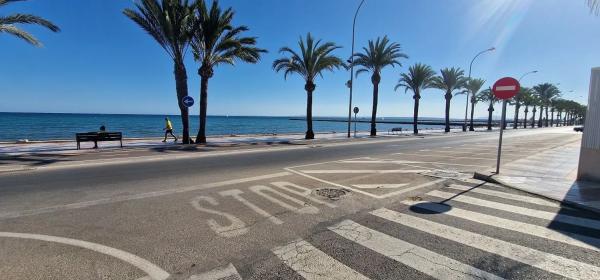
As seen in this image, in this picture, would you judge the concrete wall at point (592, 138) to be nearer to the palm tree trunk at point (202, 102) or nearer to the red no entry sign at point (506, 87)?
the red no entry sign at point (506, 87)

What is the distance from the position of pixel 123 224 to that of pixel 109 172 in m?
5.20

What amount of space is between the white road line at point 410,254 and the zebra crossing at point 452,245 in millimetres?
10

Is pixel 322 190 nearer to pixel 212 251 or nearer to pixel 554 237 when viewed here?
pixel 212 251

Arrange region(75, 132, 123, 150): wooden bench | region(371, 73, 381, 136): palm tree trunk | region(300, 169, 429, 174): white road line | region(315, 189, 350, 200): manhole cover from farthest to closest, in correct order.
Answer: region(371, 73, 381, 136): palm tree trunk, region(75, 132, 123, 150): wooden bench, region(300, 169, 429, 174): white road line, region(315, 189, 350, 200): manhole cover

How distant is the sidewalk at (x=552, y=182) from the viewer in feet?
20.7

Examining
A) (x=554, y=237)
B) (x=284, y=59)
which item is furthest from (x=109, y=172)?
(x=284, y=59)

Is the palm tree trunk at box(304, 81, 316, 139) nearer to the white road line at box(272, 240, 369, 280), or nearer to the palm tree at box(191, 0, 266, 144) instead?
the palm tree at box(191, 0, 266, 144)

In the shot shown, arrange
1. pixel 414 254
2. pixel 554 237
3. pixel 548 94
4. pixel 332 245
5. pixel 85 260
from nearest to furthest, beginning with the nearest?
pixel 85 260
pixel 414 254
pixel 332 245
pixel 554 237
pixel 548 94

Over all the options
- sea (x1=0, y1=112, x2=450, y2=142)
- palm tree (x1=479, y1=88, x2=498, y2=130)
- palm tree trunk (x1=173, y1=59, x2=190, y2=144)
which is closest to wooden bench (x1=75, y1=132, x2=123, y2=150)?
palm tree trunk (x1=173, y1=59, x2=190, y2=144)

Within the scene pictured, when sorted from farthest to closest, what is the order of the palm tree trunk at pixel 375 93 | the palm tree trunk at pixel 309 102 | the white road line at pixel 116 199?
the palm tree trunk at pixel 375 93
the palm tree trunk at pixel 309 102
the white road line at pixel 116 199

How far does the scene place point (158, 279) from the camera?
10.2 ft

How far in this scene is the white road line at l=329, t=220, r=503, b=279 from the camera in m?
3.26

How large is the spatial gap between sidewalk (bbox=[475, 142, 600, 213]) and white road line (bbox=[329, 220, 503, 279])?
4.18 m

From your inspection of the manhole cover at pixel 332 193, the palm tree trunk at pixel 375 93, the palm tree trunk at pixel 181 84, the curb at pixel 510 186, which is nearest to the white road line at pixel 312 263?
the manhole cover at pixel 332 193
